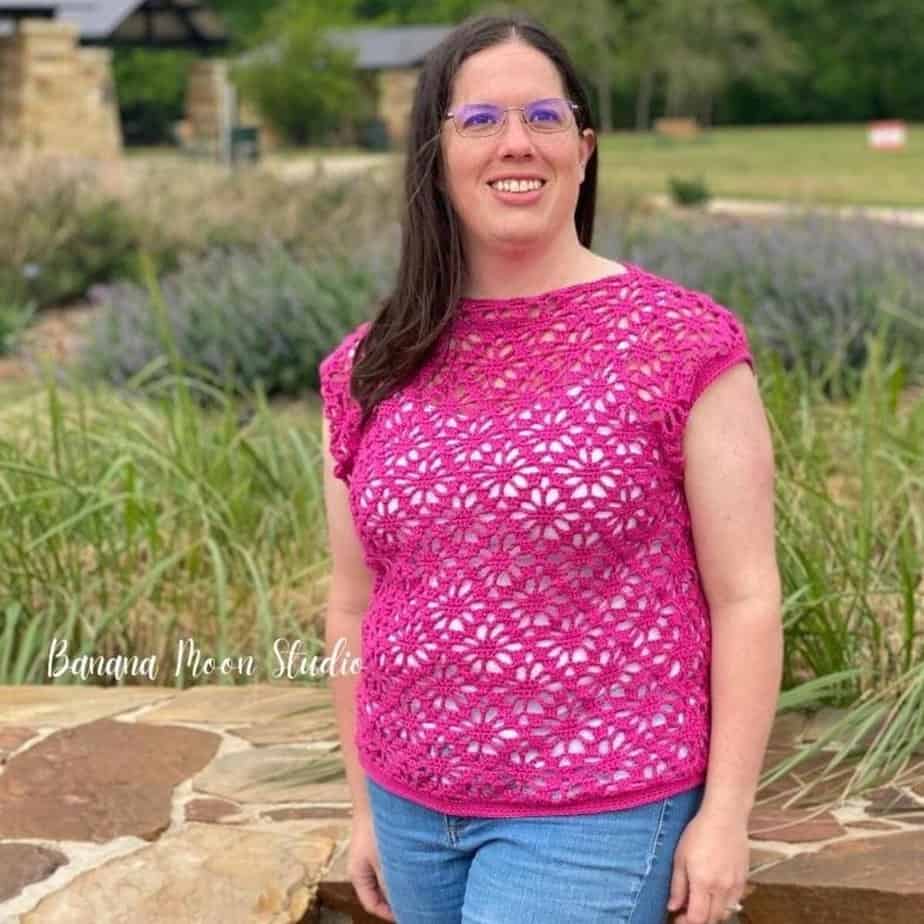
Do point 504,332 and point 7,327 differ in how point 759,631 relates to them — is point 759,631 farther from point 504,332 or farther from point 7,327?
point 7,327

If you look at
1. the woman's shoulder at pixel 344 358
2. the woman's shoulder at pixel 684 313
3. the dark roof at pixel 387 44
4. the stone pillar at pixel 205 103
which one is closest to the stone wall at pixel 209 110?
the stone pillar at pixel 205 103

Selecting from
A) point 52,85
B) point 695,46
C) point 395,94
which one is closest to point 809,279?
point 52,85

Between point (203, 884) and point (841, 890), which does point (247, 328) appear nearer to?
point (203, 884)

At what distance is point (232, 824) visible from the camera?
3.24 meters

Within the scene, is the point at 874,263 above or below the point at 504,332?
below

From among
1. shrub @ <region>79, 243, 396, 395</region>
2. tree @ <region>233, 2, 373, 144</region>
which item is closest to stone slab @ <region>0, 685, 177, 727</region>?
shrub @ <region>79, 243, 396, 395</region>

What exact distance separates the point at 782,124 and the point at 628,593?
2267 inches

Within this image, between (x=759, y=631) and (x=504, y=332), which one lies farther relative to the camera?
(x=504, y=332)

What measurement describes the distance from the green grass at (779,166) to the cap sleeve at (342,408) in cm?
1410

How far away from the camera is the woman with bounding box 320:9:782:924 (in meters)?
2.03

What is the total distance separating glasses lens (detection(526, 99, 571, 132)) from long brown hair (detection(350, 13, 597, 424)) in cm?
4

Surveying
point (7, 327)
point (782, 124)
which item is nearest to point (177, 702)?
point (7, 327)

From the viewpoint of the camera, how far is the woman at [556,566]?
2031mm

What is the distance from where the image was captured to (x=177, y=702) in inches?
155
